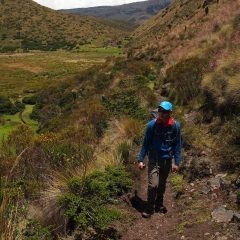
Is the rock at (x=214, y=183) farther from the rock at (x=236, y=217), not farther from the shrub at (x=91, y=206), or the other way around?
the shrub at (x=91, y=206)

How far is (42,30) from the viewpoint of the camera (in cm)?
8962

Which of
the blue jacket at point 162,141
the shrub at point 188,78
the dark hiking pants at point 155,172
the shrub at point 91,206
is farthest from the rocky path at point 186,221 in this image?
the shrub at point 188,78

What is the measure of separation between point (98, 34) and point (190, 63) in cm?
8756

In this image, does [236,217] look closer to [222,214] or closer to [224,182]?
[222,214]

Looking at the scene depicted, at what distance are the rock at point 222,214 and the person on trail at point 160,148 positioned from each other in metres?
0.84

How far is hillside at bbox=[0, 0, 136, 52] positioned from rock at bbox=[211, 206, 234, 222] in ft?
256

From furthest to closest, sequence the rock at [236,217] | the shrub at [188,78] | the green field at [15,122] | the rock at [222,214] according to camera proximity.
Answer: the green field at [15,122] → the shrub at [188,78] → the rock at [222,214] → the rock at [236,217]

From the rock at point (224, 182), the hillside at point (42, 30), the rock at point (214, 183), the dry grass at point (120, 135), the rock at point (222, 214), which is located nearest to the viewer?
the rock at point (222, 214)

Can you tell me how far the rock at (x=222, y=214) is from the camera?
4065 millimetres

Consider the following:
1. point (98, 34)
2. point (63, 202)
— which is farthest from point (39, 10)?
point (63, 202)

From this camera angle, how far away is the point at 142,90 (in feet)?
38.6

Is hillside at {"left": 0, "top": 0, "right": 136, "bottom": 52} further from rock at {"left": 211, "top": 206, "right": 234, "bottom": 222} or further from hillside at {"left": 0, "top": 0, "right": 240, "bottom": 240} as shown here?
rock at {"left": 211, "top": 206, "right": 234, "bottom": 222}

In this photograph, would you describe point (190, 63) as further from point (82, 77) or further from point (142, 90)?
point (82, 77)

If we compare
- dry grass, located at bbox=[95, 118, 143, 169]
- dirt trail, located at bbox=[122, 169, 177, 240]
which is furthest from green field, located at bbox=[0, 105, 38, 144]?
dirt trail, located at bbox=[122, 169, 177, 240]
